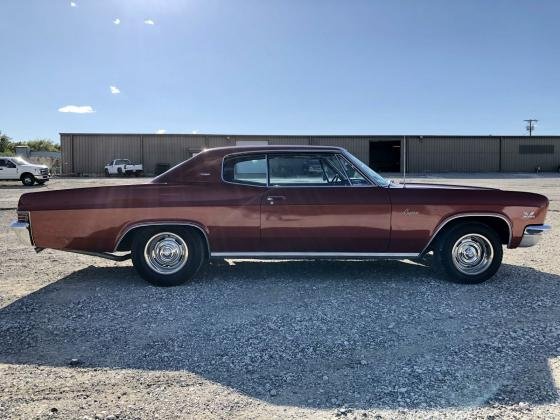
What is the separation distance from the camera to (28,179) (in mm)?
27328

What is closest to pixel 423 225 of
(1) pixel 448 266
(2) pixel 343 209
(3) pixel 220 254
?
(1) pixel 448 266

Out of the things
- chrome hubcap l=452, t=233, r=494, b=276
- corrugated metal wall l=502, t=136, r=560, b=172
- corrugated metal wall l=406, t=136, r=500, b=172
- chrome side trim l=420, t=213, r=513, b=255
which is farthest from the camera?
corrugated metal wall l=502, t=136, r=560, b=172

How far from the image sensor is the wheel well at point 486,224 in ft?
18.6

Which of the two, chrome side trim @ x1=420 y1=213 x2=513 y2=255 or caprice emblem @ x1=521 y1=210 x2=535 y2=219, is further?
caprice emblem @ x1=521 y1=210 x2=535 y2=219

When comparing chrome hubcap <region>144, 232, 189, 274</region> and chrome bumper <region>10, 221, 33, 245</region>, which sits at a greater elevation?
chrome bumper <region>10, 221, 33, 245</region>

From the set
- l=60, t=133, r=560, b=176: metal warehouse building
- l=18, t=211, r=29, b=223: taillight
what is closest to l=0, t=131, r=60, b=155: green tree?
l=60, t=133, r=560, b=176: metal warehouse building

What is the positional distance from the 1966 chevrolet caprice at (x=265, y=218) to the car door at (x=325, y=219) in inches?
0.4

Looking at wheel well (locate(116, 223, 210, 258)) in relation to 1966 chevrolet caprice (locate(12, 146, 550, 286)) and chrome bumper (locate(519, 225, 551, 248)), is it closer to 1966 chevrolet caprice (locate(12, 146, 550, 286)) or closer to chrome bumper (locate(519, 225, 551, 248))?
1966 chevrolet caprice (locate(12, 146, 550, 286))

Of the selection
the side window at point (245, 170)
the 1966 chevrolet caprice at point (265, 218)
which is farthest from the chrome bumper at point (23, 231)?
the side window at point (245, 170)

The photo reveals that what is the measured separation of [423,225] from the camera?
→ 555cm

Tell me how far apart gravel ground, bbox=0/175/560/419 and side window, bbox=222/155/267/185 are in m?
1.17

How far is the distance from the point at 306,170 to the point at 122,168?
Answer: 3721 centimetres

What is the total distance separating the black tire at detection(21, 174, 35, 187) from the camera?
2719 centimetres

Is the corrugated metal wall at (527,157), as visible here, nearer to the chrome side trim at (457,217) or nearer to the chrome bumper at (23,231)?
the chrome side trim at (457,217)
